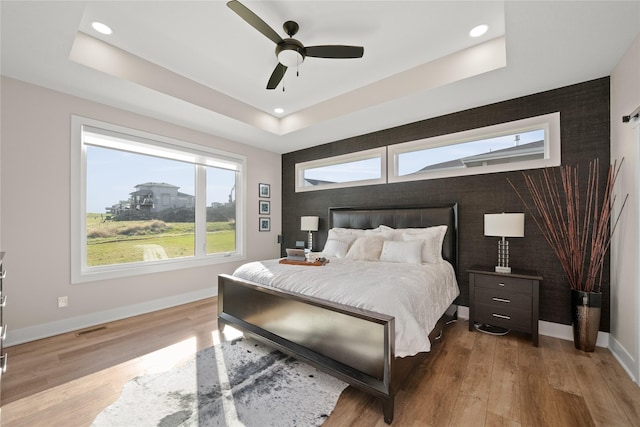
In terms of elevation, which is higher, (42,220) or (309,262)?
(42,220)

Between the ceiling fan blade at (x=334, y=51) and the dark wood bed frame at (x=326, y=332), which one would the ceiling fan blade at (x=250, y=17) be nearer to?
the ceiling fan blade at (x=334, y=51)

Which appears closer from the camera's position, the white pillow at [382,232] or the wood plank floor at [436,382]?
the wood plank floor at [436,382]

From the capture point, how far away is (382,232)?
3.81 m

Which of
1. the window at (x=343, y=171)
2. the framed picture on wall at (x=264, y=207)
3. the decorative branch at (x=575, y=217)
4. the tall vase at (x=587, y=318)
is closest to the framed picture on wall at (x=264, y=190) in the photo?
the framed picture on wall at (x=264, y=207)

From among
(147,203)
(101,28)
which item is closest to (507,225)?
(101,28)

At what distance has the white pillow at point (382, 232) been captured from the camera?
12.1ft

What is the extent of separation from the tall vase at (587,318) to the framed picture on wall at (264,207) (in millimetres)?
4646

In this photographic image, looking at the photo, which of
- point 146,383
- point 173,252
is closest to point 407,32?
point 146,383

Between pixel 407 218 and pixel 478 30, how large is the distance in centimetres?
225

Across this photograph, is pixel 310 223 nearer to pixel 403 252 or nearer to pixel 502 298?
pixel 403 252

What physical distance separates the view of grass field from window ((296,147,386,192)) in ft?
5.93

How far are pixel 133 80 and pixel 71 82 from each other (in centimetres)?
66

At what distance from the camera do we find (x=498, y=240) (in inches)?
128

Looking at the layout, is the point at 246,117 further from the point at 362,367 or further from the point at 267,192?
the point at 362,367
